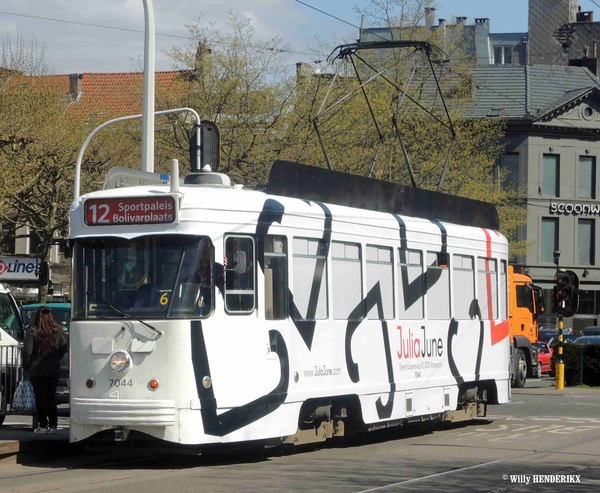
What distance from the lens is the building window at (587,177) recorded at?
6209cm

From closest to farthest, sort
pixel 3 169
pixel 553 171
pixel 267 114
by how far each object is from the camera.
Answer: pixel 3 169, pixel 267 114, pixel 553 171

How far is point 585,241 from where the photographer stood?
205 feet

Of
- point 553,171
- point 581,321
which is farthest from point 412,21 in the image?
point 581,321

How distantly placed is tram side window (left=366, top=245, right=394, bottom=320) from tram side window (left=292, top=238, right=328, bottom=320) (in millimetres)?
1102

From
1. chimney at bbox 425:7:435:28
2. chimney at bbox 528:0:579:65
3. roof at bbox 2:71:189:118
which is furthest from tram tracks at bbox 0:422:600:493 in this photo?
chimney at bbox 528:0:579:65

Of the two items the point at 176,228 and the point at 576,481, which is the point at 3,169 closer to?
the point at 176,228

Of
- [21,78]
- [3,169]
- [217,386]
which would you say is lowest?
[217,386]

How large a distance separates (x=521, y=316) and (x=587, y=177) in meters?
34.1

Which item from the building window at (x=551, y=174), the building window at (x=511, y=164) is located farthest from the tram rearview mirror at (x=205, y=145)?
the building window at (x=551, y=174)

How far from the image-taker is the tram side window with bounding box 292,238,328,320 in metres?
13.1

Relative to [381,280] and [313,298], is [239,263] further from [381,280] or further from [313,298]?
[381,280]

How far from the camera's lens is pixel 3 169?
32.0 metres

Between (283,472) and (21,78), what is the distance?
85.8ft

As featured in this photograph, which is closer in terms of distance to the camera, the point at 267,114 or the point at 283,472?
the point at 283,472
